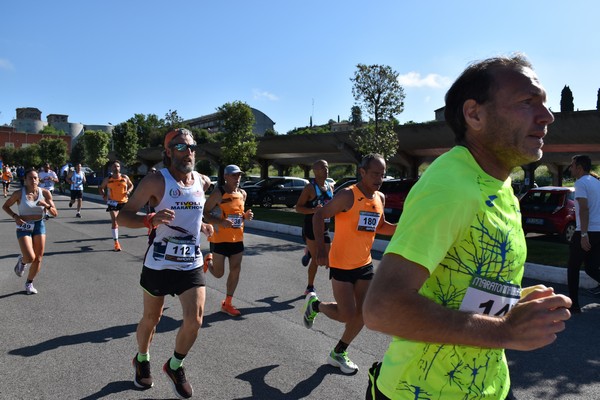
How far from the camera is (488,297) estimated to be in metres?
1.46

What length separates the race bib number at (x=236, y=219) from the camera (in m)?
6.33

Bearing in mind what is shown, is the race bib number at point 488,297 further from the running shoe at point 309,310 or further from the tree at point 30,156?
the tree at point 30,156

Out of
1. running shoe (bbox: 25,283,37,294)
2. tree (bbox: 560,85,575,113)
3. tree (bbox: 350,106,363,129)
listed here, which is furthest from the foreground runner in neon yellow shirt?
tree (bbox: 560,85,575,113)

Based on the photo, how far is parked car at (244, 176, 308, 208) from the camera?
2433cm

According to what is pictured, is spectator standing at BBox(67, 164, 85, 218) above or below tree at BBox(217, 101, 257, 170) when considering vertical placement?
below

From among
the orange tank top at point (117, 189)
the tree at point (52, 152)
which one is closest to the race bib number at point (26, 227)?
the orange tank top at point (117, 189)

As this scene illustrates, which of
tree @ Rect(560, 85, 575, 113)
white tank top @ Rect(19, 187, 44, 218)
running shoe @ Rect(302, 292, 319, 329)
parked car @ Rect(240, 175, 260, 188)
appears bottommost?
running shoe @ Rect(302, 292, 319, 329)

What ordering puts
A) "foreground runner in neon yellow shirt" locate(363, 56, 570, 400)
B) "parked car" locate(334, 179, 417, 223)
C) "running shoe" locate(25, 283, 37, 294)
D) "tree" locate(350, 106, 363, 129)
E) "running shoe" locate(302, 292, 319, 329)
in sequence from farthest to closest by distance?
"tree" locate(350, 106, 363, 129)
"parked car" locate(334, 179, 417, 223)
"running shoe" locate(25, 283, 37, 294)
"running shoe" locate(302, 292, 319, 329)
"foreground runner in neon yellow shirt" locate(363, 56, 570, 400)

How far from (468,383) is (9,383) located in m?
4.02

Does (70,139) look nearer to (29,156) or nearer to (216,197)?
(29,156)

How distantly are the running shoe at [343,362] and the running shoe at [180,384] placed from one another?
1.35 meters

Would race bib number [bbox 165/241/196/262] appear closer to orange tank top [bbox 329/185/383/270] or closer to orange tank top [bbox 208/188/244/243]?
orange tank top [bbox 329/185/383/270]

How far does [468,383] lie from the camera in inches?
58.9

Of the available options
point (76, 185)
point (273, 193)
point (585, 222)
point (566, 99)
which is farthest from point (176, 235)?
point (566, 99)
